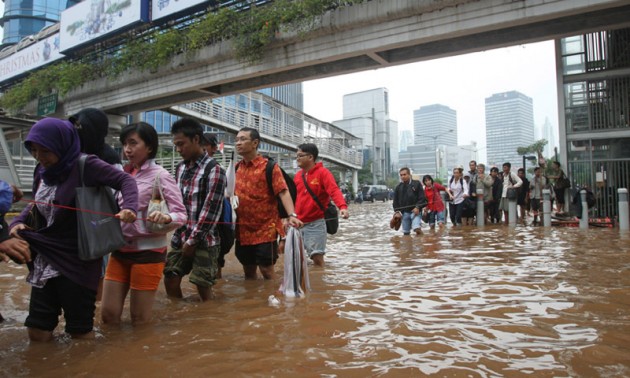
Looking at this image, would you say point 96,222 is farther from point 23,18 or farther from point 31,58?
point 23,18

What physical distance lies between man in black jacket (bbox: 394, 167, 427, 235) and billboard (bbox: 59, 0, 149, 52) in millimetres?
14823

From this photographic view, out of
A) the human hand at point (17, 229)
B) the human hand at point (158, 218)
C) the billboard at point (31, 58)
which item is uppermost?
the billboard at point (31, 58)

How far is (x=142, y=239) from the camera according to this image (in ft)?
10.5

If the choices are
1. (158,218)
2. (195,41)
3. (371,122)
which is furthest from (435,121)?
(158,218)

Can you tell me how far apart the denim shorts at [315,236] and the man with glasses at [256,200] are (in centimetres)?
119

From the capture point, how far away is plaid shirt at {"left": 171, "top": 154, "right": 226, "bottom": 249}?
380 cm

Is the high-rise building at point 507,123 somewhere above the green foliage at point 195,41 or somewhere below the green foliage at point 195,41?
above

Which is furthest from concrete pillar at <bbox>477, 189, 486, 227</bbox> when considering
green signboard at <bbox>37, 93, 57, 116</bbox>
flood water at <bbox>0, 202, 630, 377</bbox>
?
green signboard at <bbox>37, 93, 57, 116</bbox>

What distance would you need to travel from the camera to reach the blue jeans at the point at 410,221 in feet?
32.3

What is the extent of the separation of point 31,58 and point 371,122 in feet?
180

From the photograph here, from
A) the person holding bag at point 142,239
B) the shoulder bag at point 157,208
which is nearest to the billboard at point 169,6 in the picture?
the person holding bag at point 142,239

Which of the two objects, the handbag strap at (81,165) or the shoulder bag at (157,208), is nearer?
the handbag strap at (81,165)

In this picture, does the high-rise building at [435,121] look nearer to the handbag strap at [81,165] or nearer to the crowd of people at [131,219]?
the crowd of people at [131,219]

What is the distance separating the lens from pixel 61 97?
20.7m
